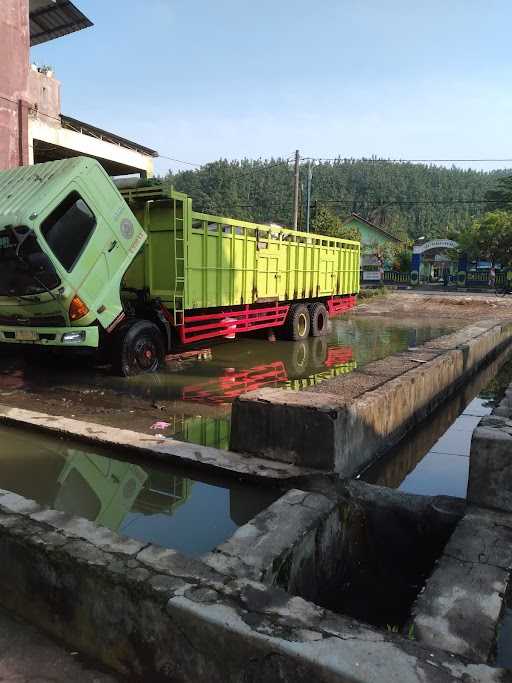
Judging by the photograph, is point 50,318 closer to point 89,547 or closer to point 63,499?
point 63,499

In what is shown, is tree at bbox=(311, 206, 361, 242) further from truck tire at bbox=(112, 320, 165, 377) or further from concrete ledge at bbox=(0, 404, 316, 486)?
concrete ledge at bbox=(0, 404, 316, 486)

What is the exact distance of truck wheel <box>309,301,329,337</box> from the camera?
42.1 feet

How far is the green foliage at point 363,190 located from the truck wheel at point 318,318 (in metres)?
53.1

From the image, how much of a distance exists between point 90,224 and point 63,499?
414 centimetres

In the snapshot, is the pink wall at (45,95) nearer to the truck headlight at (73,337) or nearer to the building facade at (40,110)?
the building facade at (40,110)

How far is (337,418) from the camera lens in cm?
365

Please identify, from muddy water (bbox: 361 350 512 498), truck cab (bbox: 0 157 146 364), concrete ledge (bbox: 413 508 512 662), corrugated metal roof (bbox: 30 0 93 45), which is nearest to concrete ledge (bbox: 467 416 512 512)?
concrete ledge (bbox: 413 508 512 662)

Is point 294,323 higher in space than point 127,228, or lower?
lower

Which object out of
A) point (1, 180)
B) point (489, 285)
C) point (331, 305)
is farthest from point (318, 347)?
point (489, 285)

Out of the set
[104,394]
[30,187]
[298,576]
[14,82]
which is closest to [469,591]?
[298,576]

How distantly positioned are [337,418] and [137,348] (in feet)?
15.8

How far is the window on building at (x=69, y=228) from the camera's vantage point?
20.7 feet

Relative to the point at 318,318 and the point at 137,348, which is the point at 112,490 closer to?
the point at 137,348

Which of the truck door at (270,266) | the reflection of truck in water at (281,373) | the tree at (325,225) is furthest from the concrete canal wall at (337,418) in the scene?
the tree at (325,225)
